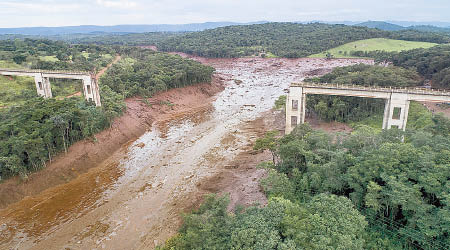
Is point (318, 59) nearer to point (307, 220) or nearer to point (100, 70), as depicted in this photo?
point (100, 70)

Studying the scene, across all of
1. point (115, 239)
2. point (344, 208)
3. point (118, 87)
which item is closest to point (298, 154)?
point (344, 208)

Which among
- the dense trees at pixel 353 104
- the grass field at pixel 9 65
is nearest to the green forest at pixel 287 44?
the dense trees at pixel 353 104

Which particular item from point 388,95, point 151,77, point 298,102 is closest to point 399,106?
point 388,95

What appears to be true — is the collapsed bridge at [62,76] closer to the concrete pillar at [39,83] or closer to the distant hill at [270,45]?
the concrete pillar at [39,83]

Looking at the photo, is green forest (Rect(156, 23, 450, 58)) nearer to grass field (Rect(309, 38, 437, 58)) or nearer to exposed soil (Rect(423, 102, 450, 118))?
grass field (Rect(309, 38, 437, 58))

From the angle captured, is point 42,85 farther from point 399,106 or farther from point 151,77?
point 399,106

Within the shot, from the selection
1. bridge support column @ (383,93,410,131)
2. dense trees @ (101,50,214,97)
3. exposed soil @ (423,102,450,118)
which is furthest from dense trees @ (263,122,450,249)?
dense trees @ (101,50,214,97)
